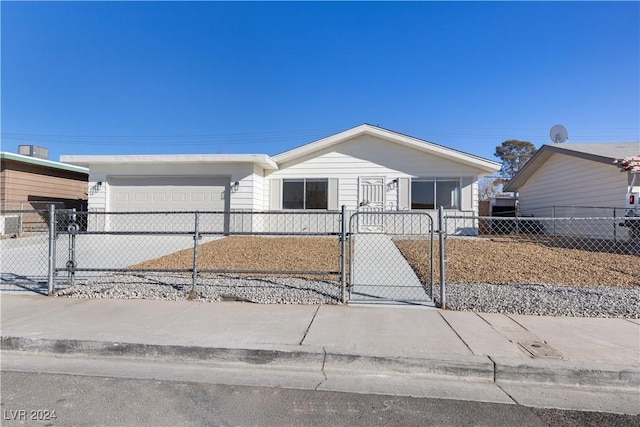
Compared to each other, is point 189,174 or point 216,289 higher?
point 189,174

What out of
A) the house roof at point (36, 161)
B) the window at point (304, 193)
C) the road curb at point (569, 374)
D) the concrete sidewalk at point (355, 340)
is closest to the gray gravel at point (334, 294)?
the concrete sidewalk at point (355, 340)

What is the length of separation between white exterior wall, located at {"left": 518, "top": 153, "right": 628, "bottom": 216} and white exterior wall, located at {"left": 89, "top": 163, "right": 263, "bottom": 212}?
516 inches

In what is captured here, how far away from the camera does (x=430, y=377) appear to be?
3623 mm

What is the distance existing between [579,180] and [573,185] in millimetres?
552

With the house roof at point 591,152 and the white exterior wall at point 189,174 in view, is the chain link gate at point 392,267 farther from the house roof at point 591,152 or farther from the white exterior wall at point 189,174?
the house roof at point 591,152

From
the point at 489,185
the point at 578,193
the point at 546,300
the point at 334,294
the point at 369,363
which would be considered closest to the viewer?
the point at 369,363

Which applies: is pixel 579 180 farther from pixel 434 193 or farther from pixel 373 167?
pixel 373 167

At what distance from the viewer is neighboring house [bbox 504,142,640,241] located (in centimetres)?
1338

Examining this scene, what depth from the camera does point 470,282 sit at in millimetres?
6871

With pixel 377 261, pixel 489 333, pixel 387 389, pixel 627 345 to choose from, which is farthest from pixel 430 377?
pixel 377 261

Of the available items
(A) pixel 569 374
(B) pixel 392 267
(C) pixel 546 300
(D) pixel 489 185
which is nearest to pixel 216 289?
(B) pixel 392 267

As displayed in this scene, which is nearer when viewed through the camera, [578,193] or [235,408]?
[235,408]

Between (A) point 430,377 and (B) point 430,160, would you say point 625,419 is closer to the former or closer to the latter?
(A) point 430,377

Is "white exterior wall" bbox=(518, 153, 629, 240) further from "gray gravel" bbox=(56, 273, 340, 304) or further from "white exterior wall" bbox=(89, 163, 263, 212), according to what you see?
"white exterior wall" bbox=(89, 163, 263, 212)
